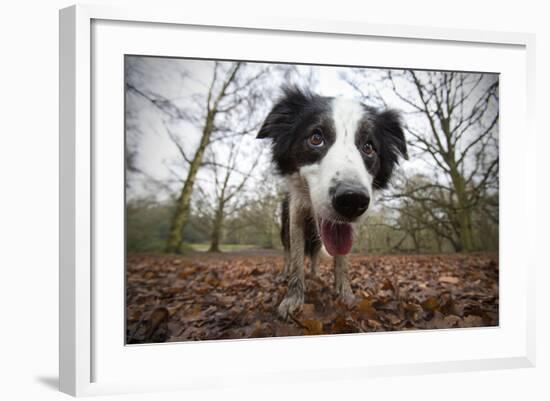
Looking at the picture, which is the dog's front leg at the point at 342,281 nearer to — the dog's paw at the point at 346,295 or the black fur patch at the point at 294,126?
the dog's paw at the point at 346,295

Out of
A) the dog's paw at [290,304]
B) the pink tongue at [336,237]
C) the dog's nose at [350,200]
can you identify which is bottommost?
the dog's paw at [290,304]

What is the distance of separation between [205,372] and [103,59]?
6.84 feet

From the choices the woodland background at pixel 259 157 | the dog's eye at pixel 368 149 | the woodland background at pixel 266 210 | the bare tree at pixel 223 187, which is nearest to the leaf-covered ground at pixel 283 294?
the woodland background at pixel 266 210

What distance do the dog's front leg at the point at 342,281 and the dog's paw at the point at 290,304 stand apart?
29 centimetres

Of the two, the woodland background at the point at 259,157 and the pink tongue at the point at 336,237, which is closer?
the woodland background at the point at 259,157

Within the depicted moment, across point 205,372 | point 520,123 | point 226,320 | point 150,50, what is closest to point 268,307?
point 226,320

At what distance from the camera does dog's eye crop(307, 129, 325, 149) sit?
4.14 m

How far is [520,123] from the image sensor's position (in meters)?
4.70

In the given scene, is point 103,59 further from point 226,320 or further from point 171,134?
point 226,320

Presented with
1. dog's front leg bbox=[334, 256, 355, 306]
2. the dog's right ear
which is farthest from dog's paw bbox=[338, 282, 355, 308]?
the dog's right ear

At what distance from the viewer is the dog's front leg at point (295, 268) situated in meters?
4.16

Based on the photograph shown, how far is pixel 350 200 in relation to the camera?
4.07m

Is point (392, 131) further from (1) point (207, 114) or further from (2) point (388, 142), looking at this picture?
(1) point (207, 114)

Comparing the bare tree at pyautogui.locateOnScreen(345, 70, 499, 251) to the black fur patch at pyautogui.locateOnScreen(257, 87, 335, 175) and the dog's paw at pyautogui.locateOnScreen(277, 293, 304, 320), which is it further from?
the dog's paw at pyautogui.locateOnScreen(277, 293, 304, 320)
